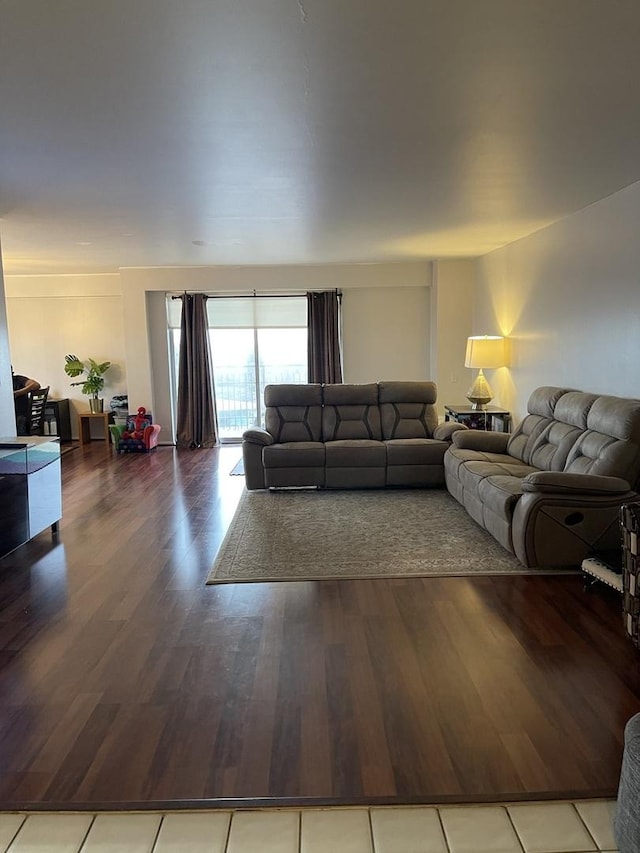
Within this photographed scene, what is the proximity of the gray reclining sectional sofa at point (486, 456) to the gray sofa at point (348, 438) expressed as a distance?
0.4 inches

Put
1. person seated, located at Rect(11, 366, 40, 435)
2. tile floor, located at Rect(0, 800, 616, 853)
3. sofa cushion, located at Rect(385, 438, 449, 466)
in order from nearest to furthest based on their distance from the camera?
tile floor, located at Rect(0, 800, 616, 853), sofa cushion, located at Rect(385, 438, 449, 466), person seated, located at Rect(11, 366, 40, 435)

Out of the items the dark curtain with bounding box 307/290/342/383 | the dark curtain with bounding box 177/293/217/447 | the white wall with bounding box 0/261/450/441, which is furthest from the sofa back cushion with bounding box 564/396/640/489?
the dark curtain with bounding box 177/293/217/447

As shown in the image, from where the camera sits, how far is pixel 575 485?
11.7ft

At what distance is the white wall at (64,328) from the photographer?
28.6ft

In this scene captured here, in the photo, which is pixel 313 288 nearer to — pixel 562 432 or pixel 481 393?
pixel 481 393

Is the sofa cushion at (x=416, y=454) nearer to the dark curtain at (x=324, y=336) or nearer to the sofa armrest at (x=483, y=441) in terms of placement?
the sofa armrest at (x=483, y=441)

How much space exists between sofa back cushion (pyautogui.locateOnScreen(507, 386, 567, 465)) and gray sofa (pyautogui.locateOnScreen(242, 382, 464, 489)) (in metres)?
0.72

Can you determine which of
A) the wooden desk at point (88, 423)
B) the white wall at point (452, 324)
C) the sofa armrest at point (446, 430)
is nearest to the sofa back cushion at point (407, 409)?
the sofa armrest at point (446, 430)

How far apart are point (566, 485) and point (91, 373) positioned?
23.2ft

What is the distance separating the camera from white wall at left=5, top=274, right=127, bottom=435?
870cm

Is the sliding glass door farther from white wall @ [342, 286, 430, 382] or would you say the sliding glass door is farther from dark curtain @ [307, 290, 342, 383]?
white wall @ [342, 286, 430, 382]

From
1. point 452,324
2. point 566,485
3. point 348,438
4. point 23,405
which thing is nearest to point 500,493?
point 566,485

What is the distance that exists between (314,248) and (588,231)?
3.00 metres

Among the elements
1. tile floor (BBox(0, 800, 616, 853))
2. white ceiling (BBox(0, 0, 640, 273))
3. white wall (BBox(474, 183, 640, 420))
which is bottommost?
tile floor (BBox(0, 800, 616, 853))
